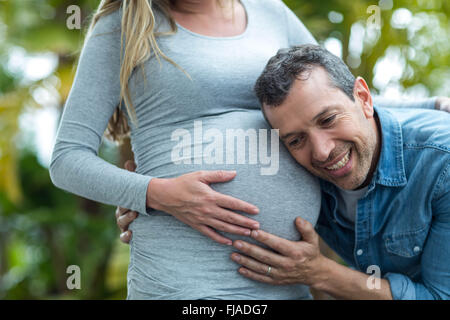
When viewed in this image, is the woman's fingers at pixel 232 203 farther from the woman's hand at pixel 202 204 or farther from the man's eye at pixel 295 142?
the man's eye at pixel 295 142

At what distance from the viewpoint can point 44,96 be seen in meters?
3.61

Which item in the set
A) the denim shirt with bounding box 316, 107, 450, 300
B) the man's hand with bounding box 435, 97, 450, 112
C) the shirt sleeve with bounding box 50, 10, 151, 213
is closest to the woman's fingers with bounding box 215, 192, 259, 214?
the shirt sleeve with bounding box 50, 10, 151, 213

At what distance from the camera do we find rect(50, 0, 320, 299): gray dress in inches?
45.4

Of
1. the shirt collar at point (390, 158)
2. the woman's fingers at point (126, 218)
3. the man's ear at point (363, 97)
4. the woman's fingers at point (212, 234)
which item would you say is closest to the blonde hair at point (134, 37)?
the woman's fingers at point (126, 218)

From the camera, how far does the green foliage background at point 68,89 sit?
2.43 metres

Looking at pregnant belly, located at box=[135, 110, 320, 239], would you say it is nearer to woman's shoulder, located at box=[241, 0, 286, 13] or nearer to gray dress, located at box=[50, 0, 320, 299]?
gray dress, located at box=[50, 0, 320, 299]

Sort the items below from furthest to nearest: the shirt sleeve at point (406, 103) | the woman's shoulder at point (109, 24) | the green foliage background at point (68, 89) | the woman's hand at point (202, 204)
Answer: the green foliage background at point (68, 89) < the shirt sleeve at point (406, 103) < the woman's shoulder at point (109, 24) < the woman's hand at point (202, 204)

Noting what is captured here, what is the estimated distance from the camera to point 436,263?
1.20m

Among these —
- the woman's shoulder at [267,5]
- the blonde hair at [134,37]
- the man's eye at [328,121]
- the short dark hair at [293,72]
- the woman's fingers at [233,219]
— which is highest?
the woman's shoulder at [267,5]

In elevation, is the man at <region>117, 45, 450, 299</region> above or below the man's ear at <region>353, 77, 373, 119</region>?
below

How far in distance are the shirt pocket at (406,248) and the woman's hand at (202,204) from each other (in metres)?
0.39

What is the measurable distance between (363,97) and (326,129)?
0.18 m

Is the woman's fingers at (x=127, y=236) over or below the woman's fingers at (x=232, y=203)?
below
